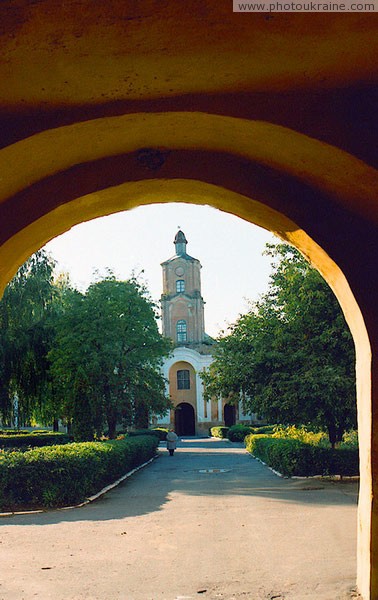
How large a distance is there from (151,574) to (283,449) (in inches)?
489

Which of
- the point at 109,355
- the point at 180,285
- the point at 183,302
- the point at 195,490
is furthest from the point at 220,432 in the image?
the point at 195,490

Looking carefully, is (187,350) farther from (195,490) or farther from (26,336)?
(195,490)

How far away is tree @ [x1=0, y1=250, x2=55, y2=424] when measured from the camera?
21.9m

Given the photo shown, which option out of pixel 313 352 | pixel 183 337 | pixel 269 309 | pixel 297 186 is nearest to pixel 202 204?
pixel 297 186

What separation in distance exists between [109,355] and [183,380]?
3163cm

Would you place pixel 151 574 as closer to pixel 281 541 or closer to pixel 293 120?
pixel 281 541

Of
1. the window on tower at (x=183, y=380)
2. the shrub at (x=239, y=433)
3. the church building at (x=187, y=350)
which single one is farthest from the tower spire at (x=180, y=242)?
the shrub at (x=239, y=433)

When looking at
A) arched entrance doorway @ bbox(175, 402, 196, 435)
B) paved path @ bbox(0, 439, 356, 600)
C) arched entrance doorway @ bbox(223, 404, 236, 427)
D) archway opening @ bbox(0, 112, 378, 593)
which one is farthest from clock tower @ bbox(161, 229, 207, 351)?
archway opening @ bbox(0, 112, 378, 593)

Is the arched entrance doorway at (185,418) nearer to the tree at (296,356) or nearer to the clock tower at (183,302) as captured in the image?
the clock tower at (183,302)

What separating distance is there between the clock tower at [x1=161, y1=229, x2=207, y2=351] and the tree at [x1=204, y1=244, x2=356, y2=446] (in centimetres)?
3701

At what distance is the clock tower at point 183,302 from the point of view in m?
59.0

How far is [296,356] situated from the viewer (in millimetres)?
19109

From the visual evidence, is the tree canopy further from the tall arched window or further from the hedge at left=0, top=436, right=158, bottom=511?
the tall arched window

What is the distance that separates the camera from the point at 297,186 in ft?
17.1
